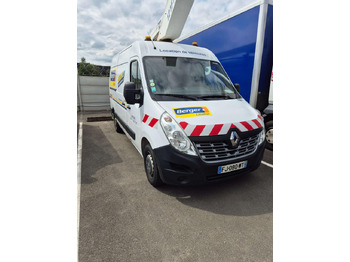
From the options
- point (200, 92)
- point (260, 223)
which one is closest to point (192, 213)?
point (260, 223)

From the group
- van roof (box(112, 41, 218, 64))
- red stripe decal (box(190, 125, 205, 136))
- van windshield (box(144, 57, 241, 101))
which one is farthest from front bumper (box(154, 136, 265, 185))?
van roof (box(112, 41, 218, 64))

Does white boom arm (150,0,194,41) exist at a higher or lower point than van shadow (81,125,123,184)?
higher

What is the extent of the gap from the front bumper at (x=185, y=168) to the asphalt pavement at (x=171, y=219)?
364 millimetres

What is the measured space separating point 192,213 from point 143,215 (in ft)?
2.01

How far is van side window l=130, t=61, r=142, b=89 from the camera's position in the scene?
131 inches

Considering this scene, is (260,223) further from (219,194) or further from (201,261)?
(201,261)

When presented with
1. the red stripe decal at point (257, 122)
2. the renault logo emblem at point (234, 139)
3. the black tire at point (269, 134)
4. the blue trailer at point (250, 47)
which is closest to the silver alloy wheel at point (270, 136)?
the black tire at point (269, 134)

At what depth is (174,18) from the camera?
14.1ft

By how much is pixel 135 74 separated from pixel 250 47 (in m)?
2.58

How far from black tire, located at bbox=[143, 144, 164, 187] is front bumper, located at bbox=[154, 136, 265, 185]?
177 mm

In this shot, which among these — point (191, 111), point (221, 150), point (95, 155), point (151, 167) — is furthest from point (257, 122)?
point (95, 155)

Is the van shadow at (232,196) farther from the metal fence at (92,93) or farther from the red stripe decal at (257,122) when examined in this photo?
the metal fence at (92,93)

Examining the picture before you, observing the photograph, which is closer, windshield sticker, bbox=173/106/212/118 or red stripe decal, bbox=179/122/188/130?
red stripe decal, bbox=179/122/188/130

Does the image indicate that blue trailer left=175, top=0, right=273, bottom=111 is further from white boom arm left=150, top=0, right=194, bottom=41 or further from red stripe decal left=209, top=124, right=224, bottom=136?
red stripe decal left=209, top=124, right=224, bottom=136
